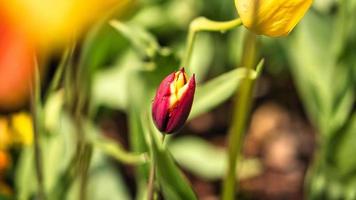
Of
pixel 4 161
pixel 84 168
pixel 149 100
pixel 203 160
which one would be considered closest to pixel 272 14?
pixel 84 168

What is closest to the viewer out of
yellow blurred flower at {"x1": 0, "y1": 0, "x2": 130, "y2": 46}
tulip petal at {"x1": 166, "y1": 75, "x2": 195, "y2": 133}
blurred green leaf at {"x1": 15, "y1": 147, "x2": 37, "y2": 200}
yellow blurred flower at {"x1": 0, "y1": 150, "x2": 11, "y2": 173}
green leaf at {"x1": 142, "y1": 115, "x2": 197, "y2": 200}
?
yellow blurred flower at {"x1": 0, "y1": 0, "x2": 130, "y2": 46}

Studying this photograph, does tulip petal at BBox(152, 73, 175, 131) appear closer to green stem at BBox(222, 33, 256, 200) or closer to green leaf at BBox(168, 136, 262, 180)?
green stem at BBox(222, 33, 256, 200)

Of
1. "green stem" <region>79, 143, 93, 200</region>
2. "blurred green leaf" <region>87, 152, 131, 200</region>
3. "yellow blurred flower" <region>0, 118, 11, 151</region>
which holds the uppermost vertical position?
"green stem" <region>79, 143, 93, 200</region>

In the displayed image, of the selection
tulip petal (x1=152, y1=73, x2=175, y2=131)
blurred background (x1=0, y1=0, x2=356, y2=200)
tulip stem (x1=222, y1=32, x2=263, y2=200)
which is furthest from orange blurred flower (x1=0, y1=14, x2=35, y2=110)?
tulip stem (x1=222, y1=32, x2=263, y2=200)

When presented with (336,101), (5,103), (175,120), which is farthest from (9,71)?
(5,103)

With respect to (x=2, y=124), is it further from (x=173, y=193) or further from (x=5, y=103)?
(x=173, y=193)

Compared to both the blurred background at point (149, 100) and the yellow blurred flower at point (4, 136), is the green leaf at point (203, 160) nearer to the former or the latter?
the blurred background at point (149, 100)

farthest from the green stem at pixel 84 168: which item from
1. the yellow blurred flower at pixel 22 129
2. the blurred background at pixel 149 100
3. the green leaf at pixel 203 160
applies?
the green leaf at pixel 203 160
